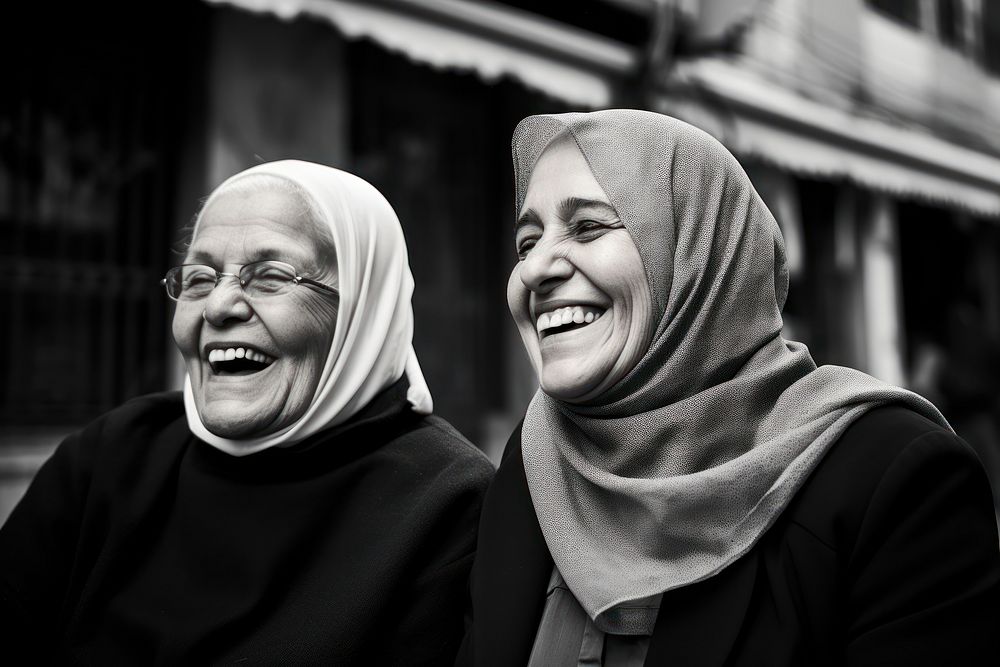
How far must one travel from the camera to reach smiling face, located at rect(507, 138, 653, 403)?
1.68 metres

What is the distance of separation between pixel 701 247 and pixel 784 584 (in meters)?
0.59

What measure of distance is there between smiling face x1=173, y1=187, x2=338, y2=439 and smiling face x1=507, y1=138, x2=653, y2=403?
0.55m

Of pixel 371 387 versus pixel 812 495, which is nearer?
pixel 812 495

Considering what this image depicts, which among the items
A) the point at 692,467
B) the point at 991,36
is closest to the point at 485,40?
the point at 692,467

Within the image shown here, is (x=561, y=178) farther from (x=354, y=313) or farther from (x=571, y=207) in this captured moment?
(x=354, y=313)

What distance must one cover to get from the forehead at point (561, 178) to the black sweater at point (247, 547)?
0.67 meters

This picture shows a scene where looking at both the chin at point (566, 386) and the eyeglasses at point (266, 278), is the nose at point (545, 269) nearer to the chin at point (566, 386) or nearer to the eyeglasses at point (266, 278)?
the chin at point (566, 386)

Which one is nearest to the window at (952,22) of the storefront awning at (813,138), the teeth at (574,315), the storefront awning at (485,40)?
the storefront awning at (813,138)

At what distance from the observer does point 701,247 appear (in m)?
1.67

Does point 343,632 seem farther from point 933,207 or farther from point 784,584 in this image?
point 933,207

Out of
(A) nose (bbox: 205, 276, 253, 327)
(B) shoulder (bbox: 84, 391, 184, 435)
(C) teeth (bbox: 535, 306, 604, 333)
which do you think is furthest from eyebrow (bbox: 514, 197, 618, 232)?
(B) shoulder (bbox: 84, 391, 184, 435)

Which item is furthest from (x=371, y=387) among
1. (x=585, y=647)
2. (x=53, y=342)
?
(x=53, y=342)

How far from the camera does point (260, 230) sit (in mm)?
2135

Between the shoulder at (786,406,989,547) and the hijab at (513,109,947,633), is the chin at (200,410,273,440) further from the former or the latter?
the shoulder at (786,406,989,547)
